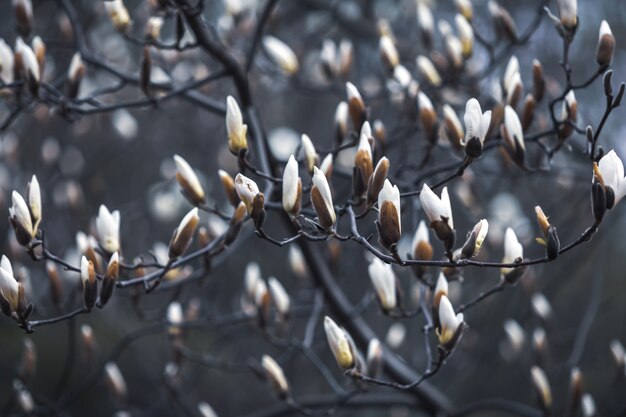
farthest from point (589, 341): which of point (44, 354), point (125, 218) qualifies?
point (44, 354)

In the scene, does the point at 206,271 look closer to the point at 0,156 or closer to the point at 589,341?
the point at 0,156

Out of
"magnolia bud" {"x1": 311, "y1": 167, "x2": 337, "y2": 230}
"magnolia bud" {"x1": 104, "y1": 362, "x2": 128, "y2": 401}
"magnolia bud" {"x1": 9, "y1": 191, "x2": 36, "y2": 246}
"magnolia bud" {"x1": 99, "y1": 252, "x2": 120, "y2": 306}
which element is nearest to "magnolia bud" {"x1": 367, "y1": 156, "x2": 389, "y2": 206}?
"magnolia bud" {"x1": 311, "y1": 167, "x2": 337, "y2": 230}

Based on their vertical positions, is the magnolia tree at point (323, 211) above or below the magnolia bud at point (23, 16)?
below

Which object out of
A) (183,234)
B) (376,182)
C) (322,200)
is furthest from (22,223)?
(376,182)

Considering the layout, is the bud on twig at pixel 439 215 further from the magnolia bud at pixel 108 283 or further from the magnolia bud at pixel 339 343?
the magnolia bud at pixel 108 283

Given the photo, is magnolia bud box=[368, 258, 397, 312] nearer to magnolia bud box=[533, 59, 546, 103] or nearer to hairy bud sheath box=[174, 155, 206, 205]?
hairy bud sheath box=[174, 155, 206, 205]

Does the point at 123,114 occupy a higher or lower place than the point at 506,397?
higher

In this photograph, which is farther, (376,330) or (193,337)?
(193,337)

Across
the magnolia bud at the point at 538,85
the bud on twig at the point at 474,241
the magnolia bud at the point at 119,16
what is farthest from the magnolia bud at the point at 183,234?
the magnolia bud at the point at 538,85
